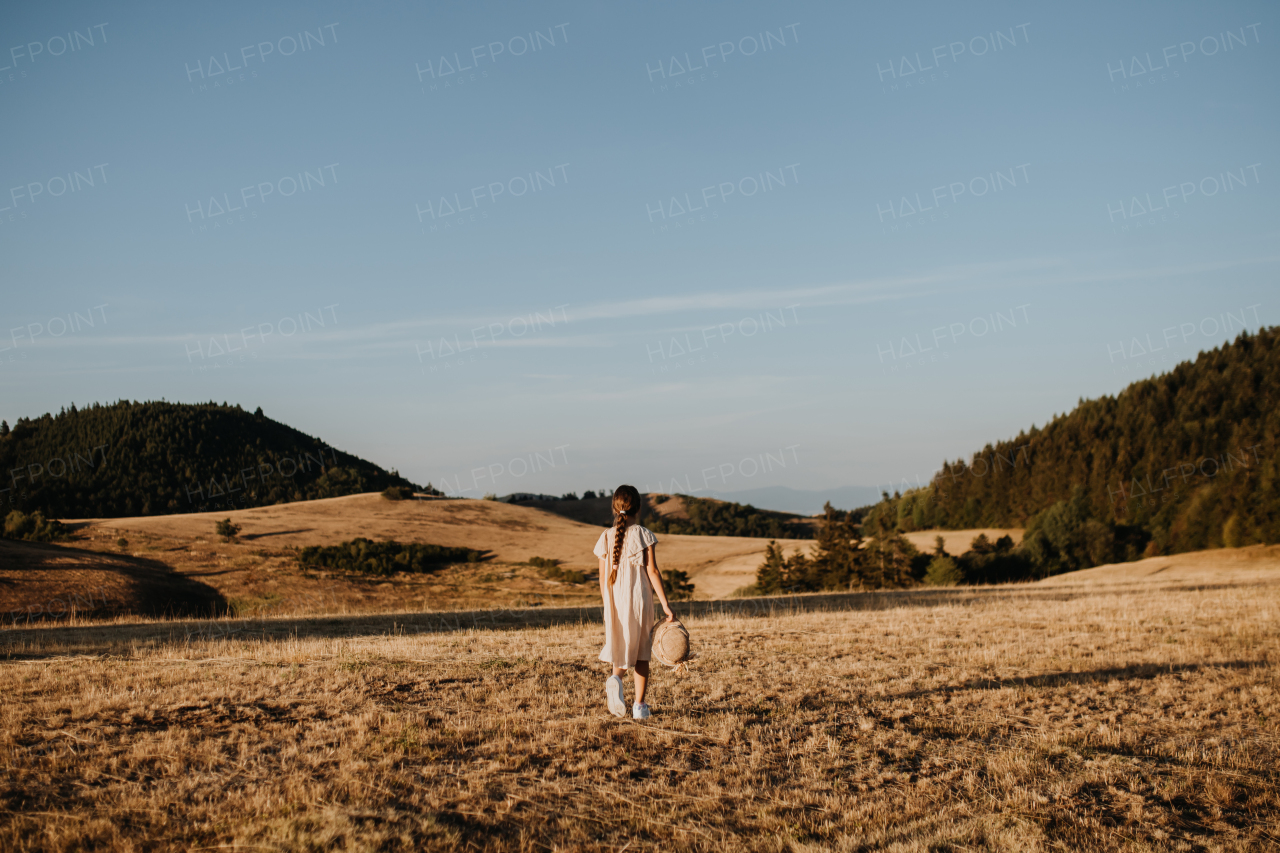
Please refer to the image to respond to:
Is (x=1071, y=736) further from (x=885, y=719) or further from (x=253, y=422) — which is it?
(x=253, y=422)

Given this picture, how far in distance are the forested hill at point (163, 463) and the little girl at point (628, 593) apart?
72163 mm

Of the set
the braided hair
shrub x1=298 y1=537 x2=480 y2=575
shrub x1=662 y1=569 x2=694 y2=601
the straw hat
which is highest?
the braided hair

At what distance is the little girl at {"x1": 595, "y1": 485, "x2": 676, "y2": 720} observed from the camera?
25.3 ft

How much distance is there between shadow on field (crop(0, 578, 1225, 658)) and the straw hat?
31.1ft

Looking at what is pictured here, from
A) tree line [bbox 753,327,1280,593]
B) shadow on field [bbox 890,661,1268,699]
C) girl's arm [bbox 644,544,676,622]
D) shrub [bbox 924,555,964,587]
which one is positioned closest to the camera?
girl's arm [bbox 644,544,676,622]

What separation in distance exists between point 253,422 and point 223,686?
12558cm

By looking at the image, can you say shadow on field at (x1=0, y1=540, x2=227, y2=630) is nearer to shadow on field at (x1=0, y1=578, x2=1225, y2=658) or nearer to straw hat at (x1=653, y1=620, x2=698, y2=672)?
shadow on field at (x1=0, y1=578, x2=1225, y2=658)

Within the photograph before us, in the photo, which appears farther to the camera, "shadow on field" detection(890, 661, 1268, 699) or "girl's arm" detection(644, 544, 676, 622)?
"shadow on field" detection(890, 661, 1268, 699)

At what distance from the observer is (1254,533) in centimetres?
6956

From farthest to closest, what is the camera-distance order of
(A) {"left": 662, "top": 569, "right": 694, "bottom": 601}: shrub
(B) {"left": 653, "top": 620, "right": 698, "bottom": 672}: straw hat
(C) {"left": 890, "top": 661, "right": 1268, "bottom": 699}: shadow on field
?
(A) {"left": 662, "top": 569, "right": 694, "bottom": 601}: shrub
(C) {"left": 890, "top": 661, "right": 1268, "bottom": 699}: shadow on field
(B) {"left": 653, "top": 620, "right": 698, "bottom": 672}: straw hat

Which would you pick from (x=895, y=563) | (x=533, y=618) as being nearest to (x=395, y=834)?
(x=533, y=618)

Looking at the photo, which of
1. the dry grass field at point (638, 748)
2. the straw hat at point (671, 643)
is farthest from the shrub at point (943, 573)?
the straw hat at point (671, 643)

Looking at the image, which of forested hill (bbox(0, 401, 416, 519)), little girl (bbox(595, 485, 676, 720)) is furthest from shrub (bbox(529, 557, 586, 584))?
forested hill (bbox(0, 401, 416, 519))

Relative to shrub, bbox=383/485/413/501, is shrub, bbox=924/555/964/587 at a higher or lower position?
lower
